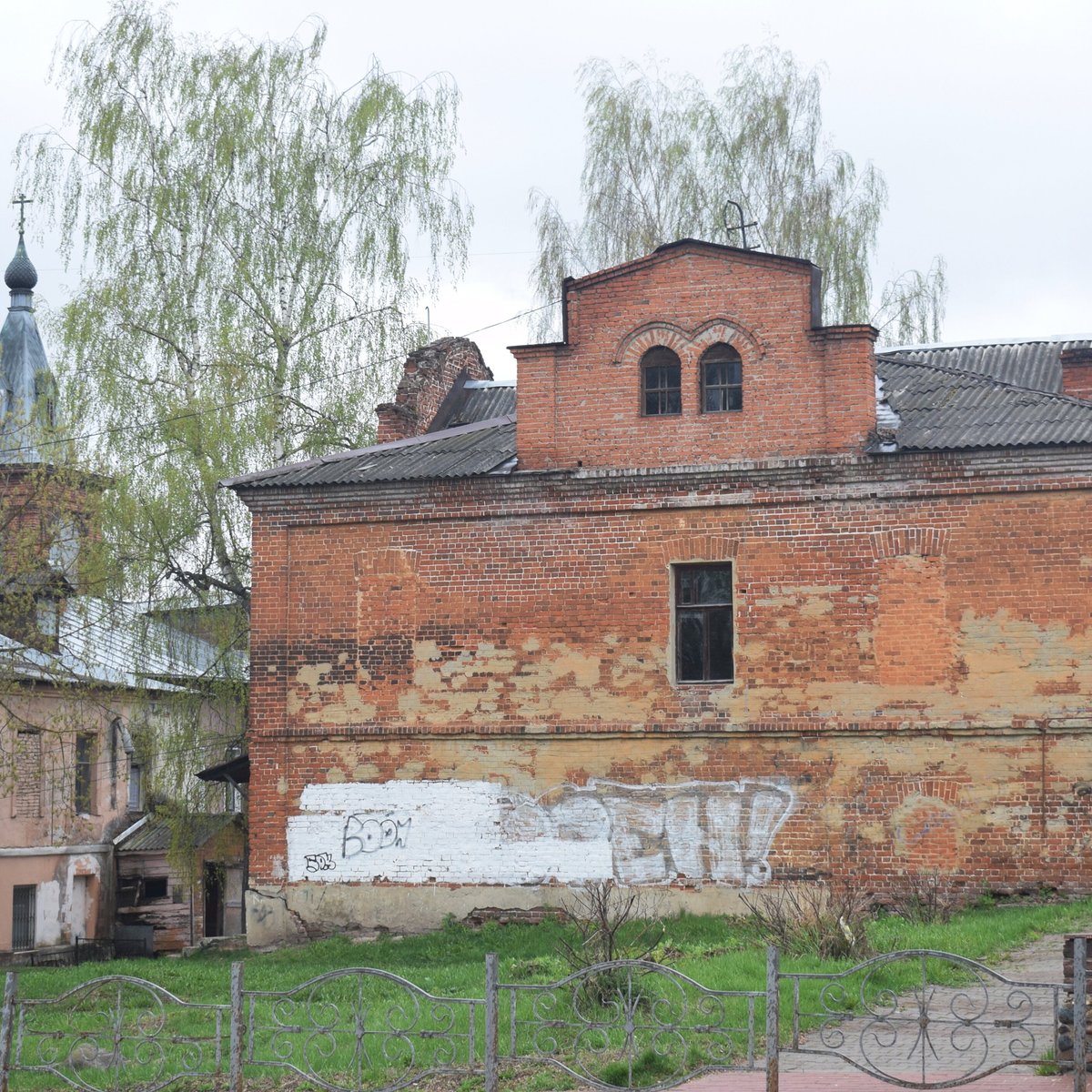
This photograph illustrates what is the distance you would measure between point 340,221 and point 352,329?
1.73m

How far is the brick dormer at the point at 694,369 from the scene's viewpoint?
1744 cm

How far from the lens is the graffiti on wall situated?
1702cm

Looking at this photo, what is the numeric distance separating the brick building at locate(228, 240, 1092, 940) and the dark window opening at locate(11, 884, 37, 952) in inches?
445

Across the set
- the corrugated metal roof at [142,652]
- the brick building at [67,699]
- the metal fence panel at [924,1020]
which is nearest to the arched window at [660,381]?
the brick building at [67,699]

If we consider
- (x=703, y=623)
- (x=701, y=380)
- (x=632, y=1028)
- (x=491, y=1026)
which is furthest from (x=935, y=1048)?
(x=701, y=380)

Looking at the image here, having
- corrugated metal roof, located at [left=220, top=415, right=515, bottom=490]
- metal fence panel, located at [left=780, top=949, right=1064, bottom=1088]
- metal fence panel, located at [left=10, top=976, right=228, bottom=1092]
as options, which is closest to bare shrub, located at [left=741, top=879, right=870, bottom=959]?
metal fence panel, located at [left=780, top=949, right=1064, bottom=1088]

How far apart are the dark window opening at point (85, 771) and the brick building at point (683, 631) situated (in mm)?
12375

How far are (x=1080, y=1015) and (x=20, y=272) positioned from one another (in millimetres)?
34585

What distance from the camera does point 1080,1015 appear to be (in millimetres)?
8430

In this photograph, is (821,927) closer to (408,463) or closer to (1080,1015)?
(1080,1015)

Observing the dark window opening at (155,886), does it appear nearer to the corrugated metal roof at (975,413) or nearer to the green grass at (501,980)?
the green grass at (501,980)

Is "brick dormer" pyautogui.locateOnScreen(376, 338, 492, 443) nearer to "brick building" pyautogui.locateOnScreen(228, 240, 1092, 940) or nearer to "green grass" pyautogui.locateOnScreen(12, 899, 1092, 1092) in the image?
"brick building" pyautogui.locateOnScreen(228, 240, 1092, 940)

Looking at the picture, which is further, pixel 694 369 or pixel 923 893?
pixel 694 369

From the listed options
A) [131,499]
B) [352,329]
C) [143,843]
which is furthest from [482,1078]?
[143,843]
